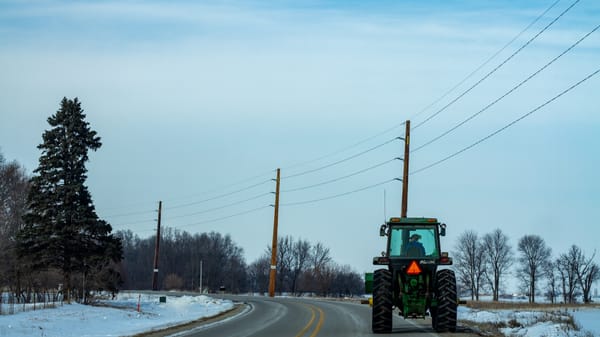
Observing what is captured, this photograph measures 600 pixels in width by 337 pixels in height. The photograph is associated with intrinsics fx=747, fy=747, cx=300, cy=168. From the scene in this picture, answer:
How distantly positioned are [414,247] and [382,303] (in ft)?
7.39

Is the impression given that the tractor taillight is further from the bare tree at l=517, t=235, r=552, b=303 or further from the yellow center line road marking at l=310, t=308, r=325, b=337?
the bare tree at l=517, t=235, r=552, b=303

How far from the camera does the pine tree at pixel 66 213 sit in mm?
41000

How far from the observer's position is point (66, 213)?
135 ft

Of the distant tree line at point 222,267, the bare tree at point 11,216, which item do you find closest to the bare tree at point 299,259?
the distant tree line at point 222,267

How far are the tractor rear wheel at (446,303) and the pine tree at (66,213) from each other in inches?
983

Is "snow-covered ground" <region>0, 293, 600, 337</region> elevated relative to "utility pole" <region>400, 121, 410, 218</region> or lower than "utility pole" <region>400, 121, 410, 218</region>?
lower

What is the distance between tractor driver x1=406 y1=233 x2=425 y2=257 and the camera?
23.2 m

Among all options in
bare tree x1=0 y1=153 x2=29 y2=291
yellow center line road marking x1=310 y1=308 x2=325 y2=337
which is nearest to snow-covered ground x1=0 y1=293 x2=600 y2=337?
yellow center line road marking x1=310 y1=308 x2=325 y2=337

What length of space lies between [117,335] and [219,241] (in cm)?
13100

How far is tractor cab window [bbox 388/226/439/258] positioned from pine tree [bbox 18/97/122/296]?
909 inches

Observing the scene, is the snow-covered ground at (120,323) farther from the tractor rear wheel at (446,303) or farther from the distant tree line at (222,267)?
the distant tree line at (222,267)

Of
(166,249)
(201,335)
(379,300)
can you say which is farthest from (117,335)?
(166,249)

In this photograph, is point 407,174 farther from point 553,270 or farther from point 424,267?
point 553,270

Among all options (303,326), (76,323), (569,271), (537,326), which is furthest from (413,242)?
(569,271)
